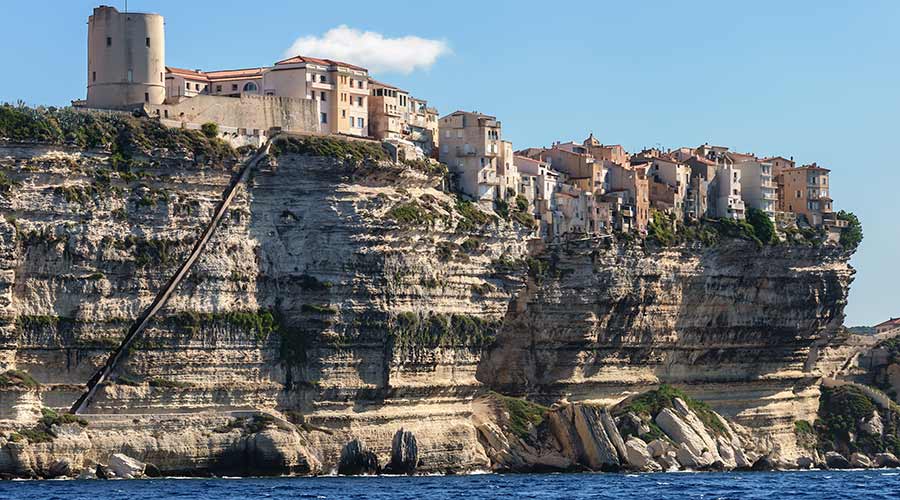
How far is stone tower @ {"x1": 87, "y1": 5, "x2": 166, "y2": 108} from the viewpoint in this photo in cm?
8400

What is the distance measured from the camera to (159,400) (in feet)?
258

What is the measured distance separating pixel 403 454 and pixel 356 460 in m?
1.77

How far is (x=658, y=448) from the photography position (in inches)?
3538

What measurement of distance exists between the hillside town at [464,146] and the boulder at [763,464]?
35.8 ft


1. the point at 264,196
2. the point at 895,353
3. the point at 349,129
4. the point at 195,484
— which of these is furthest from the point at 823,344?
the point at 195,484

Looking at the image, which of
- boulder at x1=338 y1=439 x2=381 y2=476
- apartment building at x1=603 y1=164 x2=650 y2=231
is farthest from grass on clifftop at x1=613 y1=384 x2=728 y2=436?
boulder at x1=338 y1=439 x2=381 y2=476

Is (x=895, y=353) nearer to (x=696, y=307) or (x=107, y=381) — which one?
(x=696, y=307)

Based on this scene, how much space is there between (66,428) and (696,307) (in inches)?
1295

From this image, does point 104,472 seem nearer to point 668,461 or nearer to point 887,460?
point 668,461

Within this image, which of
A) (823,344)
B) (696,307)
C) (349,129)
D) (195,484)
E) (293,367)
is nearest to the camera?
(195,484)

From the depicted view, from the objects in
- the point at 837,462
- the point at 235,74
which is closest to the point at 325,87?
the point at 235,74

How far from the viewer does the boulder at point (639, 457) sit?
88.3 meters

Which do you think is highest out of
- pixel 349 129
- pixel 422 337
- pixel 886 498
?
pixel 349 129

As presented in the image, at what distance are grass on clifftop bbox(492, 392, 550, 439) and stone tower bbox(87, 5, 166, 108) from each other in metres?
17.6
